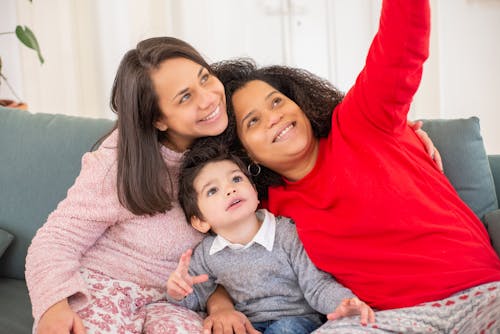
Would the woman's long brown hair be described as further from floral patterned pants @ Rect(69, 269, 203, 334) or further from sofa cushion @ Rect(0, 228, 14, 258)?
sofa cushion @ Rect(0, 228, 14, 258)

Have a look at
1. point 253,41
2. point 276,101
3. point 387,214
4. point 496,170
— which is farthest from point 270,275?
Result: point 253,41

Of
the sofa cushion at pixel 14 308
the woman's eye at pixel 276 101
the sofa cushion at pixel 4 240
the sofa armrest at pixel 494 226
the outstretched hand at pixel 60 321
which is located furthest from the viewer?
the sofa cushion at pixel 4 240

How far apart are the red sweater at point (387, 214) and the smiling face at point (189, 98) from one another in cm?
30

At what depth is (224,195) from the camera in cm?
158

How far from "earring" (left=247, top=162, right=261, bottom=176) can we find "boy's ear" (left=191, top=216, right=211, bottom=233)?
18 centimetres

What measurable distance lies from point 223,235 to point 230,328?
239 millimetres

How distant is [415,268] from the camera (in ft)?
4.89

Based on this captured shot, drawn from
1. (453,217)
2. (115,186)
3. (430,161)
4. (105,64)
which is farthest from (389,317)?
(105,64)

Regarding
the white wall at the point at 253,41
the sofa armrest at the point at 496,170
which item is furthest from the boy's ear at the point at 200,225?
the white wall at the point at 253,41

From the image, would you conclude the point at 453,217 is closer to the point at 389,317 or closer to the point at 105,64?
the point at 389,317

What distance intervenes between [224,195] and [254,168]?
159 millimetres

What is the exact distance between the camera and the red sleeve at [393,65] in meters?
1.32

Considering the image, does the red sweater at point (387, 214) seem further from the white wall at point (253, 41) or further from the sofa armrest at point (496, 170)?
the white wall at point (253, 41)

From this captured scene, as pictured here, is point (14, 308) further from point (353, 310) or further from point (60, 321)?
point (353, 310)
